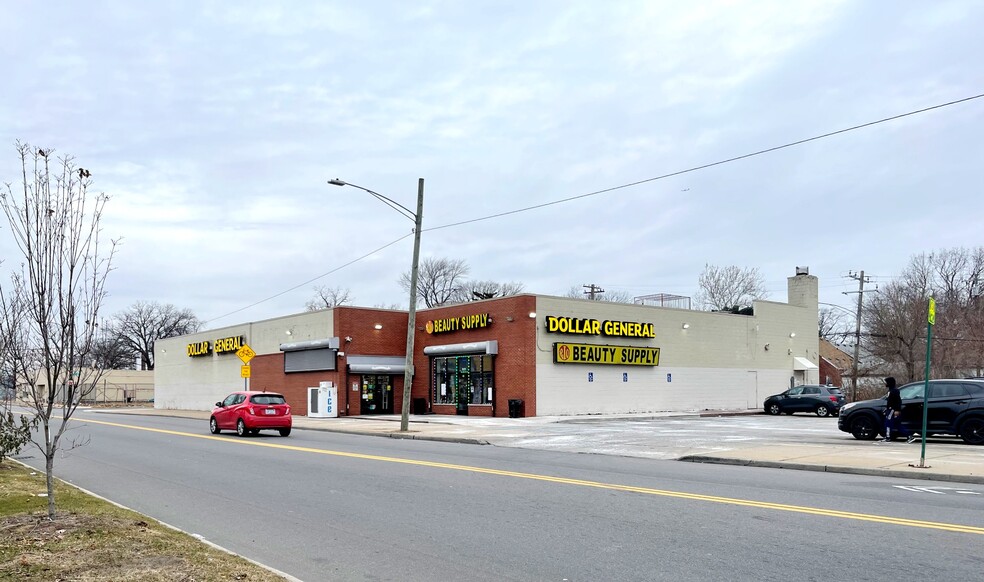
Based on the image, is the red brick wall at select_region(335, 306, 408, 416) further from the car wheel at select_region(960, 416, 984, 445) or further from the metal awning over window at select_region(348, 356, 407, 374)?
the car wheel at select_region(960, 416, 984, 445)

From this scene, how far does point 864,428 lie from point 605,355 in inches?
702

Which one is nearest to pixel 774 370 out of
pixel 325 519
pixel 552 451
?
pixel 552 451

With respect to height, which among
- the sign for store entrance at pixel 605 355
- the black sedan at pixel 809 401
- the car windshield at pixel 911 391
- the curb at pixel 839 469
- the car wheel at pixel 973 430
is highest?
the sign for store entrance at pixel 605 355

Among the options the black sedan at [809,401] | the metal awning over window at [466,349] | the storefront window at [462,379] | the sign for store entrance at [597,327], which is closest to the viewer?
the sign for store entrance at [597,327]

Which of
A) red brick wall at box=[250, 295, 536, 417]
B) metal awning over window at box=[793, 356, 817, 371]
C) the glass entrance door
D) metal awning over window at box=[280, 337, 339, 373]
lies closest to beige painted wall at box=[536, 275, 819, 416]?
metal awning over window at box=[793, 356, 817, 371]

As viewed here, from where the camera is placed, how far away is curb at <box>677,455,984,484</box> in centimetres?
1322

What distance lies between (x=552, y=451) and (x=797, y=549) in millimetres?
12444

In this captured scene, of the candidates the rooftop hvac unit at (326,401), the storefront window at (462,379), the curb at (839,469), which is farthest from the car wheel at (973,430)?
the rooftop hvac unit at (326,401)

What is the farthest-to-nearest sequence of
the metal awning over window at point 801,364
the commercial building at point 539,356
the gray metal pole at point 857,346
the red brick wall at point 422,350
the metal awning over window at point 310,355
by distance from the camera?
1. the metal awning over window at point 801,364
2. the gray metal pole at point 857,346
3. the metal awning over window at point 310,355
4. the commercial building at point 539,356
5. the red brick wall at point 422,350

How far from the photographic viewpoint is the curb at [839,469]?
13219mm

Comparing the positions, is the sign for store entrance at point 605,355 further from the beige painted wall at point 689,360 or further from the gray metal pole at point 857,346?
the gray metal pole at point 857,346

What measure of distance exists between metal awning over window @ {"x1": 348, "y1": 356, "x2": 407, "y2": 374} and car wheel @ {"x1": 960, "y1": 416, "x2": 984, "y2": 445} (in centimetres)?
2676

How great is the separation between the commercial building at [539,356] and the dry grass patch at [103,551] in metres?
26.1

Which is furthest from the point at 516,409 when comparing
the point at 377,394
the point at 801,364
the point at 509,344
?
the point at 801,364
